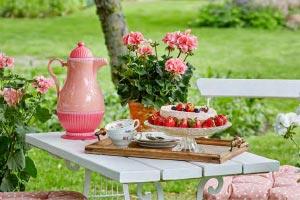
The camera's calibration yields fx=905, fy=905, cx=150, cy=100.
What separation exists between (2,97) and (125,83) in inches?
30.8

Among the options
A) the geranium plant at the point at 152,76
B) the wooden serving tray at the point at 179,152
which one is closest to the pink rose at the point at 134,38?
the geranium plant at the point at 152,76

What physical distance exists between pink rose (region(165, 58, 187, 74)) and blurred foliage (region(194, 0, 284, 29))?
11212mm

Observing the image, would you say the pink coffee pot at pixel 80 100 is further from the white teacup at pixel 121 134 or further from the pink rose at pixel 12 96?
the pink rose at pixel 12 96

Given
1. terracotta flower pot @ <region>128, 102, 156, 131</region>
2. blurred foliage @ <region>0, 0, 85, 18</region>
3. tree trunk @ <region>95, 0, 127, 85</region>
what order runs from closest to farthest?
1. terracotta flower pot @ <region>128, 102, 156, 131</region>
2. tree trunk @ <region>95, 0, 127, 85</region>
3. blurred foliage @ <region>0, 0, 85, 18</region>

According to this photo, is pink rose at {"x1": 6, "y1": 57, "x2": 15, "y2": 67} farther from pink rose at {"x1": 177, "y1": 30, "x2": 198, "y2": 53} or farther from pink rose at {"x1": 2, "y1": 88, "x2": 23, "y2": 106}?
pink rose at {"x1": 177, "y1": 30, "x2": 198, "y2": 53}

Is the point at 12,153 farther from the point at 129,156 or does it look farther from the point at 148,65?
the point at 129,156

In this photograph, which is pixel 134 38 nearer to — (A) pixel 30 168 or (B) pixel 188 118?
(B) pixel 188 118

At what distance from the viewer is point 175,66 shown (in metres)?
3.84

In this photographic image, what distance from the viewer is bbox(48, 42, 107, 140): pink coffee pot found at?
3.78 metres

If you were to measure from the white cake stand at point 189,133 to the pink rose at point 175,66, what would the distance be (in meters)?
0.47

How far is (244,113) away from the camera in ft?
25.5

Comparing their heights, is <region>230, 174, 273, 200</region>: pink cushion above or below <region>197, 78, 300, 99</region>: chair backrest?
below

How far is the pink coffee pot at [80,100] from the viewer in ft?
12.4

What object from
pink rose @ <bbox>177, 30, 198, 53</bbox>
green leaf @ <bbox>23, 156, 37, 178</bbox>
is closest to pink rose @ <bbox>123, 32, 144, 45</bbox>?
pink rose @ <bbox>177, 30, 198, 53</bbox>
